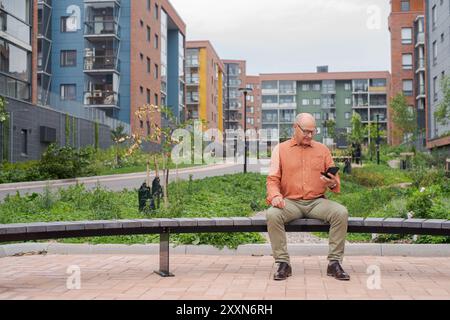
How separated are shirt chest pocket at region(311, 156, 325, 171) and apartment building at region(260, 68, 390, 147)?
283 ft

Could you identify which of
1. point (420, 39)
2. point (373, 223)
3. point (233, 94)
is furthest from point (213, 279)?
point (233, 94)

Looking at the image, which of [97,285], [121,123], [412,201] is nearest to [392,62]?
[121,123]

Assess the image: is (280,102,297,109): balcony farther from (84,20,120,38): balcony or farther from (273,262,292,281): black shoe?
(273,262,292,281): black shoe

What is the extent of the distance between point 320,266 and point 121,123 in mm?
37453

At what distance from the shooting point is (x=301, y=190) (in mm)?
6684

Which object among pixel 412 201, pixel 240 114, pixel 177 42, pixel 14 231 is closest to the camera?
pixel 14 231

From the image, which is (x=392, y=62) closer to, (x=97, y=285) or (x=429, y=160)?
(x=429, y=160)

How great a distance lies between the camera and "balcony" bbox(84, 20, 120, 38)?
45.6 meters

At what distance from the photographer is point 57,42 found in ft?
153

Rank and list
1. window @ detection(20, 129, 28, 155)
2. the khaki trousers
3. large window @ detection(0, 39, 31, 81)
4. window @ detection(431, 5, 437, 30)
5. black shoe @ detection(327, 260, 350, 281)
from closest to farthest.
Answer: black shoe @ detection(327, 260, 350, 281), the khaki trousers, large window @ detection(0, 39, 31, 81), window @ detection(20, 129, 28, 155), window @ detection(431, 5, 437, 30)

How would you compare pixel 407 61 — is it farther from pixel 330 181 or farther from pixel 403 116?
pixel 330 181

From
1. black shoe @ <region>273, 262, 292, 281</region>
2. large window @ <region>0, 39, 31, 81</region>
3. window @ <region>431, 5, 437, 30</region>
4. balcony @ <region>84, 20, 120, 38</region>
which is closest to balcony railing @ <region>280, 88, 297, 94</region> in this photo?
balcony @ <region>84, 20, 120, 38</region>

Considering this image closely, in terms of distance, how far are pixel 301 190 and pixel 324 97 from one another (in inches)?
3742

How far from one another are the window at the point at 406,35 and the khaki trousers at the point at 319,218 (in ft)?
200
